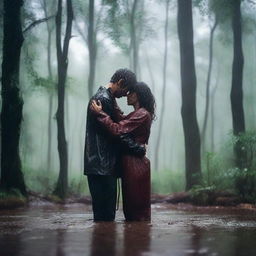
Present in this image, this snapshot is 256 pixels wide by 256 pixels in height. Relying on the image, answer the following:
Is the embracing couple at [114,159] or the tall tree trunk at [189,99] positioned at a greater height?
the tall tree trunk at [189,99]

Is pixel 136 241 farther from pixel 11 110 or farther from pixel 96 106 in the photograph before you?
pixel 11 110

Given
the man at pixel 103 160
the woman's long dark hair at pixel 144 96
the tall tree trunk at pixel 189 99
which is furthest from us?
the tall tree trunk at pixel 189 99

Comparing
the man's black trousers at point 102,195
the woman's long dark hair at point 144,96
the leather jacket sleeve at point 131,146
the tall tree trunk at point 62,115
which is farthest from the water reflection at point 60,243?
the tall tree trunk at point 62,115

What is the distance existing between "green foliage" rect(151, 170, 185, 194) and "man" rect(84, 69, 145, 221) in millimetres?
16781

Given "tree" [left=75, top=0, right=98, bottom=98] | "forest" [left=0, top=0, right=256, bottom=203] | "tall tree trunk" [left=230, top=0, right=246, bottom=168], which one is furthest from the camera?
"tree" [left=75, top=0, right=98, bottom=98]

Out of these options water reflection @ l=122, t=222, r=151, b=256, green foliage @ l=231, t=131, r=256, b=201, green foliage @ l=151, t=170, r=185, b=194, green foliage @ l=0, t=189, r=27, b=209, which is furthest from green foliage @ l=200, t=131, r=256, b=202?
water reflection @ l=122, t=222, r=151, b=256

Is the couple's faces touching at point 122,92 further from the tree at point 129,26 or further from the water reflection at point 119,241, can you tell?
the tree at point 129,26

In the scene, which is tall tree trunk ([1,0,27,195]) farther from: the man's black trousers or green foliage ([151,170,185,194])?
green foliage ([151,170,185,194])

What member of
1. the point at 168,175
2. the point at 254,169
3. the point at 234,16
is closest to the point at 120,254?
the point at 254,169

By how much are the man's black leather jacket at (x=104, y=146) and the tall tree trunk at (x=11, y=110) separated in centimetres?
736

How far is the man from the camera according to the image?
15.3ft

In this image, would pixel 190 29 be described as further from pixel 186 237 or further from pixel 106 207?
pixel 186 237

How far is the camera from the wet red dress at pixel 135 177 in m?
4.69

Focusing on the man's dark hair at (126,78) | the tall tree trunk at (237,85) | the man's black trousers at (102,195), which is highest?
the tall tree trunk at (237,85)
